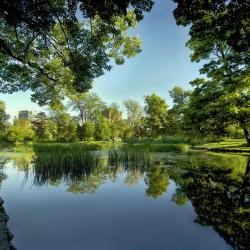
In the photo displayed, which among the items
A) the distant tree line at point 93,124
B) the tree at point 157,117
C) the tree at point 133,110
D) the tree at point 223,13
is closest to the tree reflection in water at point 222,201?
the tree at point 223,13

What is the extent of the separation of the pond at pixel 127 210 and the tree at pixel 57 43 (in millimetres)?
4784

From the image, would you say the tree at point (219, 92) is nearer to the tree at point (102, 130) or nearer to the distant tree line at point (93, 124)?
the distant tree line at point (93, 124)

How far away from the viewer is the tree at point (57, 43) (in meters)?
6.73

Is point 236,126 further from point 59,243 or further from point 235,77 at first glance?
point 59,243

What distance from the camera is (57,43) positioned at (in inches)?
417

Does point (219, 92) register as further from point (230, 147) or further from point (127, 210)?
point (127, 210)

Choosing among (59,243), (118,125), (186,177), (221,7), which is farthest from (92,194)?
(118,125)

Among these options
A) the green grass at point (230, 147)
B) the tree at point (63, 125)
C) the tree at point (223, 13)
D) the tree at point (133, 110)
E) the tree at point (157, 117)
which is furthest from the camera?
the tree at point (133, 110)

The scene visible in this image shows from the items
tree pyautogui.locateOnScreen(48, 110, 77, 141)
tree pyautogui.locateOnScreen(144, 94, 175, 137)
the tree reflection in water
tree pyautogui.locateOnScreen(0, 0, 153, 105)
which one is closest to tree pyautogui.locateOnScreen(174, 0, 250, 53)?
tree pyautogui.locateOnScreen(0, 0, 153, 105)

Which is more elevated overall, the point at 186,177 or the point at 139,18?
the point at 139,18

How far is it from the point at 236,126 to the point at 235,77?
352 cm

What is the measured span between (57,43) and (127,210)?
27.8 ft

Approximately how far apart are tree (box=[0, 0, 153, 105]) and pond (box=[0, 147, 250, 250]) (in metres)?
4.78

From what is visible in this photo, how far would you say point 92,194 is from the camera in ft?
20.9
